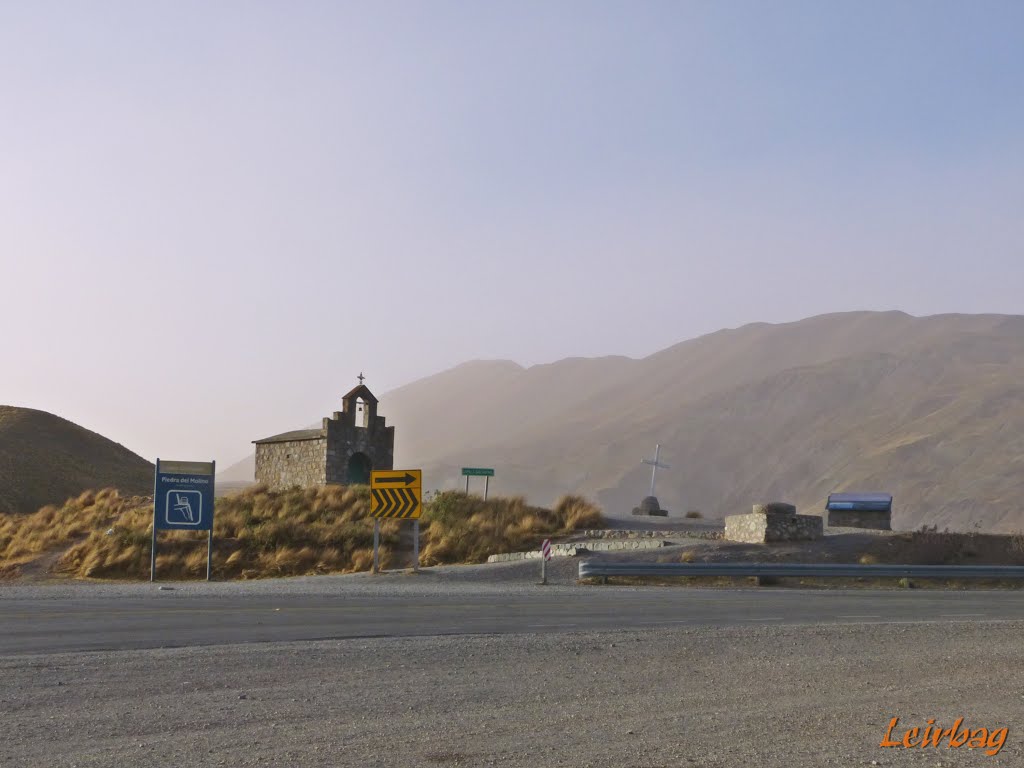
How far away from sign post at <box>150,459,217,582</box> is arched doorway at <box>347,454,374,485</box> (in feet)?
54.3

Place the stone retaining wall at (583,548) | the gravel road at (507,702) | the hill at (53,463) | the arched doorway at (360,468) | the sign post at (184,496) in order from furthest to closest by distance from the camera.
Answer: the hill at (53,463) < the arched doorway at (360,468) < the stone retaining wall at (583,548) < the sign post at (184,496) < the gravel road at (507,702)

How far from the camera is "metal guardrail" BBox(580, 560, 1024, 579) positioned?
80.9 feet

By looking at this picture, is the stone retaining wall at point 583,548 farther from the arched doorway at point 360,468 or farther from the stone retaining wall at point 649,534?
the arched doorway at point 360,468

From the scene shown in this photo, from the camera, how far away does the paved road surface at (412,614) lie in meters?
13.2

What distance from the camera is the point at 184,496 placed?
28.8m

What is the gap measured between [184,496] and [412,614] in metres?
14.6

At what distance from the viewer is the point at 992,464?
356ft

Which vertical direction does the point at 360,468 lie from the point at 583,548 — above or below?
above

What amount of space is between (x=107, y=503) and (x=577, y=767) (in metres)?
40.9

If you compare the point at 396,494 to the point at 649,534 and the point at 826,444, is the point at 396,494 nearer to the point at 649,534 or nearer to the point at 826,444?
the point at 649,534

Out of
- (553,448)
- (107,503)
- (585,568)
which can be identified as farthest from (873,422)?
(585,568)

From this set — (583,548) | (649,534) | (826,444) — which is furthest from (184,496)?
(826,444)

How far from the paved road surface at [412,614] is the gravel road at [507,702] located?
1173 mm

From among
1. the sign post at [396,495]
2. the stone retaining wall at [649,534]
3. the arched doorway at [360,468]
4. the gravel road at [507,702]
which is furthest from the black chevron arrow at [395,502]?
the arched doorway at [360,468]
